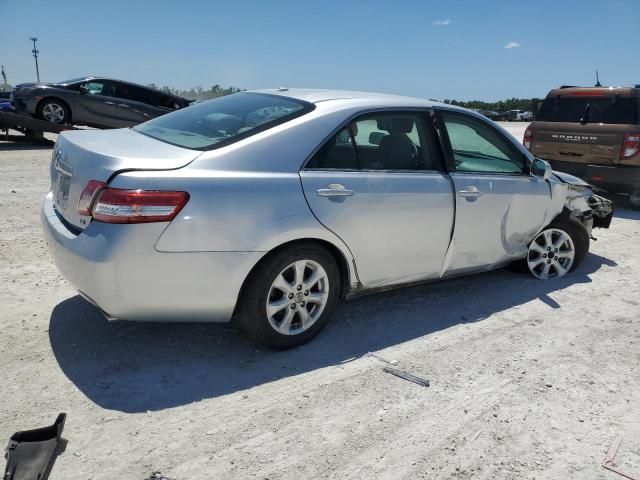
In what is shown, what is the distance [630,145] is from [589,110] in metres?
0.95

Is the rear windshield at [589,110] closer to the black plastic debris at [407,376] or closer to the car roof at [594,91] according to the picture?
the car roof at [594,91]

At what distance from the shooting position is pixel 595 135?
8.20 meters

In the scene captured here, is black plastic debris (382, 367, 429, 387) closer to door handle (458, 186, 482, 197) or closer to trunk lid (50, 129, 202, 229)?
door handle (458, 186, 482, 197)

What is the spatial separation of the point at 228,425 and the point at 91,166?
159cm

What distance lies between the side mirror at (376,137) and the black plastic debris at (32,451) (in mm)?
2543

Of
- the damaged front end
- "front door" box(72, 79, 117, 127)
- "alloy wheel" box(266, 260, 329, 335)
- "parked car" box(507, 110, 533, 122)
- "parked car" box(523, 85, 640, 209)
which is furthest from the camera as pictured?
"parked car" box(507, 110, 533, 122)

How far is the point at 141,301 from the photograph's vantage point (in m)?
2.97

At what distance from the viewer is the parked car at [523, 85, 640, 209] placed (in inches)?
312

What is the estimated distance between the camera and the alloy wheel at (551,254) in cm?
505

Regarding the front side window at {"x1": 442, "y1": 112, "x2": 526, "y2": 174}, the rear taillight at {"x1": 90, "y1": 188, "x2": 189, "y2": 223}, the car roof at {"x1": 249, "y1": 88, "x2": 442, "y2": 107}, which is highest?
the car roof at {"x1": 249, "y1": 88, "x2": 442, "y2": 107}

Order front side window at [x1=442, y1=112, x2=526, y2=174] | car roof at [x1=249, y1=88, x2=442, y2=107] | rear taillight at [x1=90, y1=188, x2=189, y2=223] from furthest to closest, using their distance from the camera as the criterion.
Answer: front side window at [x1=442, y1=112, x2=526, y2=174], car roof at [x1=249, y1=88, x2=442, y2=107], rear taillight at [x1=90, y1=188, x2=189, y2=223]

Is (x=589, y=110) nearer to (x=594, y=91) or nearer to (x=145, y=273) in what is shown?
(x=594, y=91)

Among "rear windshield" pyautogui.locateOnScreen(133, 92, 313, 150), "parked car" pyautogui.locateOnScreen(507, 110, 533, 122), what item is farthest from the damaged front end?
"parked car" pyautogui.locateOnScreen(507, 110, 533, 122)

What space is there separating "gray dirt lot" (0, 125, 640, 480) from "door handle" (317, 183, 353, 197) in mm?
1005
